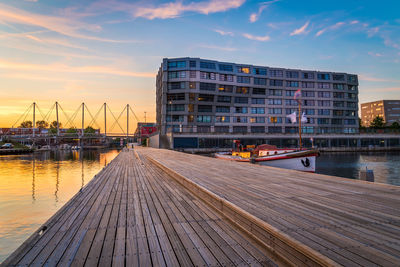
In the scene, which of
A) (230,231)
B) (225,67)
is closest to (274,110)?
(225,67)

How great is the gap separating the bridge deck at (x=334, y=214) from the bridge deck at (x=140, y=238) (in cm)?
86

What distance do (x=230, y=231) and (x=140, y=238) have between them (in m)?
1.93

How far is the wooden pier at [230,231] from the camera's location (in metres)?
3.79

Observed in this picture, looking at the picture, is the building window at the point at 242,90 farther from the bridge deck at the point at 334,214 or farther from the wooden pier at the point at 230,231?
the wooden pier at the point at 230,231

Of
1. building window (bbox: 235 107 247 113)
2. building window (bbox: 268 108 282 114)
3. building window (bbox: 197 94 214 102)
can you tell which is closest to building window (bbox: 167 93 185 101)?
building window (bbox: 197 94 214 102)

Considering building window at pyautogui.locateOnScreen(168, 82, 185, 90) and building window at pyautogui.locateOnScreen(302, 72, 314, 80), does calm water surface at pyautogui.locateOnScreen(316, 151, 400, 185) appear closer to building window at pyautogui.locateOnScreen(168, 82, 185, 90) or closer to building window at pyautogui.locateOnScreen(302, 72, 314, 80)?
building window at pyautogui.locateOnScreen(168, 82, 185, 90)

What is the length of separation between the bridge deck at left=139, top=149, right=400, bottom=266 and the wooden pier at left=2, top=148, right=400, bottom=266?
0.02 meters

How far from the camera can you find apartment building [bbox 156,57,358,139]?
7775 cm

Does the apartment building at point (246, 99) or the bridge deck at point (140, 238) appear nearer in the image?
the bridge deck at point (140, 238)

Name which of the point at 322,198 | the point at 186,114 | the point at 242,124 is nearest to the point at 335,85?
the point at 242,124

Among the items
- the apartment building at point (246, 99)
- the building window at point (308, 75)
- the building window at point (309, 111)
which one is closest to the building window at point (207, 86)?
the apartment building at point (246, 99)

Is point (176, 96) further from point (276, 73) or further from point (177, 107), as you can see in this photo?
point (276, 73)

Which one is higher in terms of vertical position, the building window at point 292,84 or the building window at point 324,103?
the building window at point 292,84

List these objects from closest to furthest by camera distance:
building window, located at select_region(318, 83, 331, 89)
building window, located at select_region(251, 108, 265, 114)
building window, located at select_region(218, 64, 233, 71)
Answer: building window, located at select_region(218, 64, 233, 71) → building window, located at select_region(251, 108, 265, 114) → building window, located at select_region(318, 83, 331, 89)
